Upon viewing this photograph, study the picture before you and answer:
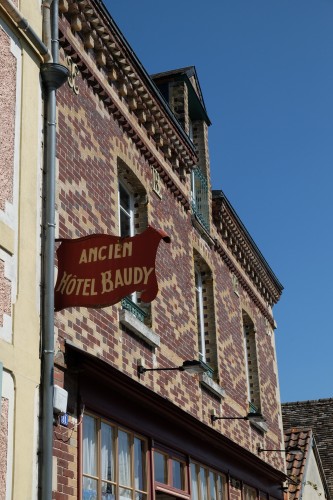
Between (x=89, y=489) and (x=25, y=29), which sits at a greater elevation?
(x=25, y=29)

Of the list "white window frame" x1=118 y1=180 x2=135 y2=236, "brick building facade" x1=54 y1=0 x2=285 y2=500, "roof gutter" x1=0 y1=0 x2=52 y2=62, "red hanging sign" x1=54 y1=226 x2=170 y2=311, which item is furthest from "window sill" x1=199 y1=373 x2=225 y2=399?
"roof gutter" x1=0 y1=0 x2=52 y2=62

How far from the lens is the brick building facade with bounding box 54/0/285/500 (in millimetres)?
9711

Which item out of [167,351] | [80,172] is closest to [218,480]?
[167,351]

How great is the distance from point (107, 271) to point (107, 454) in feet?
7.97

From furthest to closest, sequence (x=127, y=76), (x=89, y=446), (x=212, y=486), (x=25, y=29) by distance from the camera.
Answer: (x=212, y=486) → (x=127, y=76) → (x=89, y=446) → (x=25, y=29)

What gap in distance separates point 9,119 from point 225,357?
313 inches

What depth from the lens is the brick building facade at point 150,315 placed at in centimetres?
971

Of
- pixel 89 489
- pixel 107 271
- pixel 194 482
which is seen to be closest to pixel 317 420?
pixel 194 482

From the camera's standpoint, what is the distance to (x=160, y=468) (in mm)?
11539

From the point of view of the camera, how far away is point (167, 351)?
1239 centimetres

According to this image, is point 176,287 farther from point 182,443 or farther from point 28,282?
point 28,282

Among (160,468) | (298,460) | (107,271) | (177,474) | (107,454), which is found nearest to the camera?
(107,271)

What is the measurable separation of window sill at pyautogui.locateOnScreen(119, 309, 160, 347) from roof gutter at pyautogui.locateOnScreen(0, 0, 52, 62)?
3.20 metres

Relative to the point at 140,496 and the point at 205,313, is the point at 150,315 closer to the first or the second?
the point at 140,496
